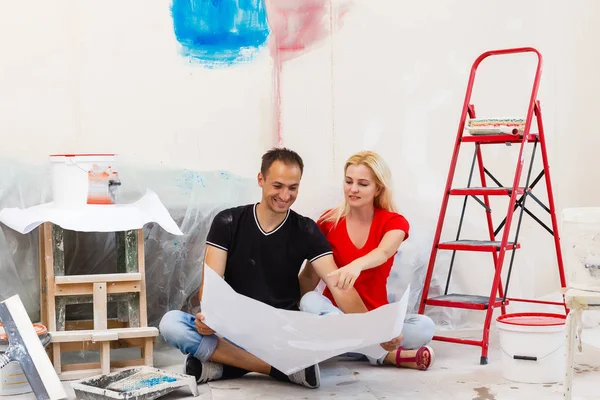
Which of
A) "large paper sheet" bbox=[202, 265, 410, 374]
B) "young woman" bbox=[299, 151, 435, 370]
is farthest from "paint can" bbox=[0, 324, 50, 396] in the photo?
"young woman" bbox=[299, 151, 435, 370]

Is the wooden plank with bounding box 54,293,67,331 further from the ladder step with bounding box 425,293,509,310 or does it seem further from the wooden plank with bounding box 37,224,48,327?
the ladder step with bounding box 425,293,509,310

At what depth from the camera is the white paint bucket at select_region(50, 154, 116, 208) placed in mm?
3100

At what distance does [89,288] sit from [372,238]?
112cm

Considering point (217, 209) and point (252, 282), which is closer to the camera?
point (252, 282)

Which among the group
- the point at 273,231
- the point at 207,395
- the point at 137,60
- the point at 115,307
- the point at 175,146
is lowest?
the point at 207,395

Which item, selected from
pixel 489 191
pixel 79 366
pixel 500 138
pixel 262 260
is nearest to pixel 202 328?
pixel 262 260

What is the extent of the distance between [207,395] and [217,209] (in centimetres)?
102

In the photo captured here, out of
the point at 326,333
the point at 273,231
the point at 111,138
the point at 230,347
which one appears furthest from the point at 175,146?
the point at 326,333

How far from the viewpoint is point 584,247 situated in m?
2.33

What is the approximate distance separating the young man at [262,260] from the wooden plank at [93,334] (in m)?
0.10

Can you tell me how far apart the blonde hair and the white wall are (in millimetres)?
405

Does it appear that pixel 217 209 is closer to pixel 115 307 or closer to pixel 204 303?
pixel 115 307

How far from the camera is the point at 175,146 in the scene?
3527mm

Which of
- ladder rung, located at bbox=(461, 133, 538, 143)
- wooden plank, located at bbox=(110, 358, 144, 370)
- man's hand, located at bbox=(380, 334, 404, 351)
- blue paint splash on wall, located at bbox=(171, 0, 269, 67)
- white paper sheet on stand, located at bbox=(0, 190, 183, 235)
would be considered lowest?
wooden plank, located at bbox=(110, 358, 144, 370)
